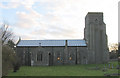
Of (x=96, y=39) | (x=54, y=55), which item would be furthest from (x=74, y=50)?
(x=96, y=39)

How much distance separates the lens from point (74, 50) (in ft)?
162

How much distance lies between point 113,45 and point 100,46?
1621 inches

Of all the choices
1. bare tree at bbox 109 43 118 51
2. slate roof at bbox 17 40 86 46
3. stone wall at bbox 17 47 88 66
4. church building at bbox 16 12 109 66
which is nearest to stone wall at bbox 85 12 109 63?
church building at bbox 16 12 109 66

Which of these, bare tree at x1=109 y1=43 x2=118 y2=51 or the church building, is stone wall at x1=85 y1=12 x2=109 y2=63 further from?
bare tree at x1=109 y1=43 x2=118 y2=51

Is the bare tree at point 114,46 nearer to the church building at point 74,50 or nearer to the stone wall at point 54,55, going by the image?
the church building at point 74,50

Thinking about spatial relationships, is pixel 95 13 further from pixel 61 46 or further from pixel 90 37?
pixel 61 46

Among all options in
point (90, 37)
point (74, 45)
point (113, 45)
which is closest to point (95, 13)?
point (90, 37)

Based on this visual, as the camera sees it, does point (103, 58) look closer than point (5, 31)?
No

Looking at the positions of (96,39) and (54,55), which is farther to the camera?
(96,39)

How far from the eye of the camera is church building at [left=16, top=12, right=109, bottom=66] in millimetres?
48562

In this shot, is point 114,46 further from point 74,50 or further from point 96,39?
point 74,50

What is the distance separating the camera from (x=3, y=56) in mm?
18188

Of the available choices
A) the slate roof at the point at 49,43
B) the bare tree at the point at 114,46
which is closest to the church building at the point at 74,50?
the slate roof at the point at 49,43

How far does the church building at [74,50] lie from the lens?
48.6 metres
